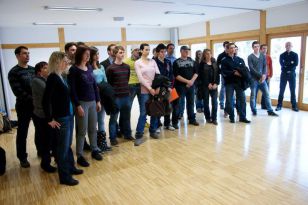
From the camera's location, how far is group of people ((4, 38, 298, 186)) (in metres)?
2.70

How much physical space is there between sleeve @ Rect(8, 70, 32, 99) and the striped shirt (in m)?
1.17

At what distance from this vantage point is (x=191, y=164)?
3.31 metres

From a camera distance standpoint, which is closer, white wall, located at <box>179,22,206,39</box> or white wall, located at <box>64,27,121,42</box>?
white wall, located at <box>64,27,121,42</box>

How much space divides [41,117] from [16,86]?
1.63 feet

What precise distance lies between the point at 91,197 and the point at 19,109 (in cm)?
147

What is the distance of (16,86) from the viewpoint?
316 cm

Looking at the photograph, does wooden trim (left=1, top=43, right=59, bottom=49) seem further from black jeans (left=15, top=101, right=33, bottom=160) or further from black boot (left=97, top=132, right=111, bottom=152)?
black boot (left=97, top=132, right=111, bottom=152)

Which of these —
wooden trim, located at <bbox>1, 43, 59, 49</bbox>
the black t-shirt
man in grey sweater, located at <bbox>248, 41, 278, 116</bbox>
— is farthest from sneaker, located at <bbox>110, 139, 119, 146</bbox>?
wooden trim, located at <bbox>1, 43, 59, 49</bbox>

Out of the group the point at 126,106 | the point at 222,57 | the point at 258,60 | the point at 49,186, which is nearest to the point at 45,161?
the point at 49,186

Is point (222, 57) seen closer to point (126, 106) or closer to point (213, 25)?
point (126, 106)

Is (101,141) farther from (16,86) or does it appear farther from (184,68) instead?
(184,68)

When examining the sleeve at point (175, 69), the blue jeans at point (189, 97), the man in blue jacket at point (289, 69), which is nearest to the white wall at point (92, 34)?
the sleeve at point (175, 69)

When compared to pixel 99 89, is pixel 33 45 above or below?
above

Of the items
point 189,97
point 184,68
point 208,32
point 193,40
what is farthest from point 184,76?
point 193,40
